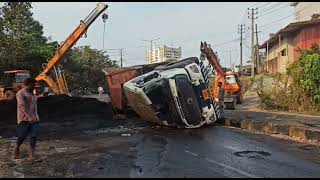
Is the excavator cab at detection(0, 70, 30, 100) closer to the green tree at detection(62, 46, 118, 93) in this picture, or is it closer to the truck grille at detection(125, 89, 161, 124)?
the truck grille at detection(125, 89, 161, 124)

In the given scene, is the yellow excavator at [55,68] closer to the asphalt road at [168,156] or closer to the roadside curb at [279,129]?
the roadside curb at [279,129]

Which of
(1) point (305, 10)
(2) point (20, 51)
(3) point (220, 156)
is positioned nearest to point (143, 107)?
(3) point (220, 156)

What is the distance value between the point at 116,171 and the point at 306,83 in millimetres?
15648

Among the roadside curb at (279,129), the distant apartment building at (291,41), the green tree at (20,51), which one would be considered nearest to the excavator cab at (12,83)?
the green tree at (20,51)

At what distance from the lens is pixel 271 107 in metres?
24.7

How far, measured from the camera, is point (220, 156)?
1073 cm

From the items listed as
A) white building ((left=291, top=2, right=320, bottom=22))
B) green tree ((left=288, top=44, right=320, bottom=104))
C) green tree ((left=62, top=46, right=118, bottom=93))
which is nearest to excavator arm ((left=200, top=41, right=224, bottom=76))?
green tree ((left=288, top=44, right=320, bottom=104))

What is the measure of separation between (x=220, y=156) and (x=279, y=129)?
17.7 feet

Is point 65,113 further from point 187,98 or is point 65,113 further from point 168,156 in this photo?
point 168,156

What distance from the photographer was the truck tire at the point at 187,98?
16.1 meters

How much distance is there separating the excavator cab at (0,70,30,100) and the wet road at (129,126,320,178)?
49.8 feet

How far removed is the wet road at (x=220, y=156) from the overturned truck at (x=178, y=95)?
965 millimetres

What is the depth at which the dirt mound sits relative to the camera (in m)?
18.5

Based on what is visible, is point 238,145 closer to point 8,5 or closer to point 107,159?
point 107,159
